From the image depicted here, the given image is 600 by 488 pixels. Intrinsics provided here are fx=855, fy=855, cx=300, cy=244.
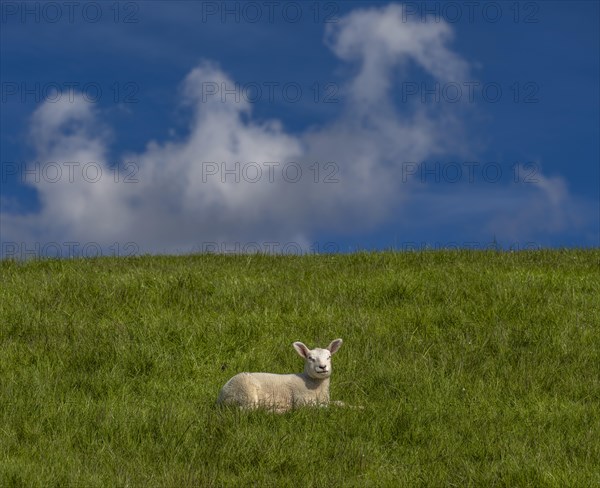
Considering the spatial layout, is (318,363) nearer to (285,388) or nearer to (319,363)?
(319,363)

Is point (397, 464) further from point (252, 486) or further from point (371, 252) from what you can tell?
point (371, 252)

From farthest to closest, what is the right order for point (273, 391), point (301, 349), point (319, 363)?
1. point (301, 349)
2. point (273, 391)
3. point (319, 363)

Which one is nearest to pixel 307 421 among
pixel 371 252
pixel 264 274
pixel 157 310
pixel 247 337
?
pixel 247 337

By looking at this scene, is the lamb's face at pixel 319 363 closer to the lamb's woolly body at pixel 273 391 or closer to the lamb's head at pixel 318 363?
the lamb's head at pixel 318 363

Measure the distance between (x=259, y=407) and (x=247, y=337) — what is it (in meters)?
3.30

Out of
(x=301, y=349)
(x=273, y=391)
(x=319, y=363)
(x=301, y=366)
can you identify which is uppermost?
(x=301, y=366)

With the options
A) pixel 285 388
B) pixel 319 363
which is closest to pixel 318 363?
pixel 319 363

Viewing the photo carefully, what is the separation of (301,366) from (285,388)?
1.95 meters

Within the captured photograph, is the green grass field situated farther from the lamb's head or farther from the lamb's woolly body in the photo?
the lamb's head

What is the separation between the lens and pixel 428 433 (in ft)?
29.0

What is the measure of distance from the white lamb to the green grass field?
24 centimetres

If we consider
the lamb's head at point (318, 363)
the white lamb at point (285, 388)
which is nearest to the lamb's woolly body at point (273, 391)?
the white lamb at point (285, 388)

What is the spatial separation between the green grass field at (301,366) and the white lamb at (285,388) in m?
0.24

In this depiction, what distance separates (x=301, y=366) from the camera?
1130 cm
